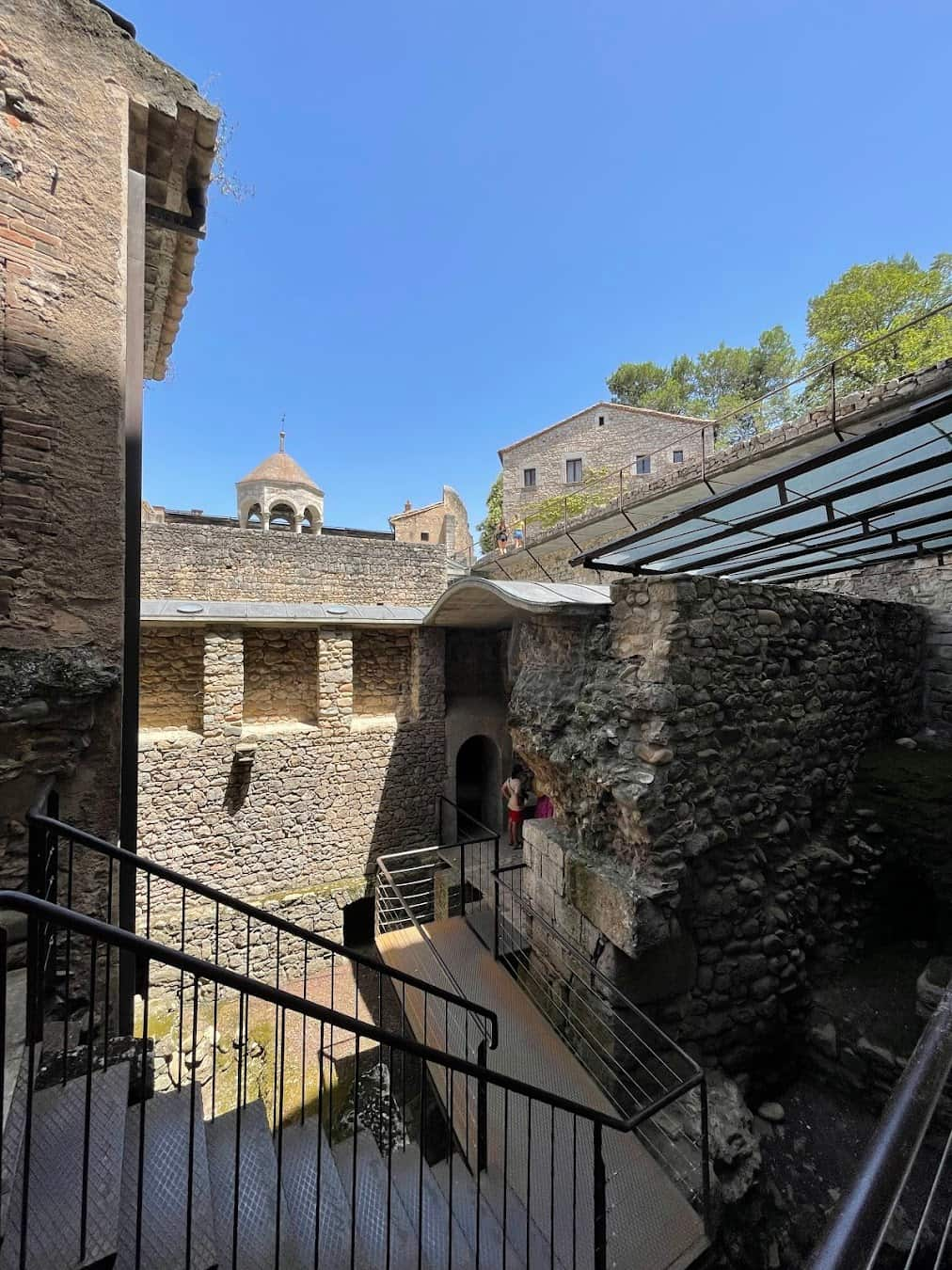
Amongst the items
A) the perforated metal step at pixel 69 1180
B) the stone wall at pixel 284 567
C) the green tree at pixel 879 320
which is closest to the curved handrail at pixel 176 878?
the perforated metal step at pixel 69 1180

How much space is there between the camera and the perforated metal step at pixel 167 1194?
1911 mm

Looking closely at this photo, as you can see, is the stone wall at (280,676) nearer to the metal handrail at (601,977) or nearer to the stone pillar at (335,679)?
the stone pillar at (335,679)

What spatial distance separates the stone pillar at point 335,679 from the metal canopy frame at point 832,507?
205 inches

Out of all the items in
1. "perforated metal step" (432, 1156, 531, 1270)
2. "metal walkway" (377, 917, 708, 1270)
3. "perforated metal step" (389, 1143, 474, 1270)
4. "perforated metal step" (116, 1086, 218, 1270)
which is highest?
"perforated metal step" (116, 1086, 218, 1270)

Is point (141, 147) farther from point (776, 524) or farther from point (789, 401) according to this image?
point (789, 401)

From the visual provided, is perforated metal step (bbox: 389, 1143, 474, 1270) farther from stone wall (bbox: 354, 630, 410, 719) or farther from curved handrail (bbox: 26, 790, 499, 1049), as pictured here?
stone wall (bbox: 354, 630, 410, 719)

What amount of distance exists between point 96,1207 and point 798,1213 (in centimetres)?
460

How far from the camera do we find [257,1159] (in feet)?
8.38

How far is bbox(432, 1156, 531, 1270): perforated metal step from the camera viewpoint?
2855 mm

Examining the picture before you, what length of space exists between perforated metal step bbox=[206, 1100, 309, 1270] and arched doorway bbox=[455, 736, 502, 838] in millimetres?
6950

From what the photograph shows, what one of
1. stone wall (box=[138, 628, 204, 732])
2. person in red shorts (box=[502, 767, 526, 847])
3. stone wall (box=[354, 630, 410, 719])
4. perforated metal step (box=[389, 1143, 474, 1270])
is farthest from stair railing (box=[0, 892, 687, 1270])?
stone wall (box=[354, 630, 410, 719])

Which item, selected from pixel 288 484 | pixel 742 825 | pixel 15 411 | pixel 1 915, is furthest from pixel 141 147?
pixel 288 484

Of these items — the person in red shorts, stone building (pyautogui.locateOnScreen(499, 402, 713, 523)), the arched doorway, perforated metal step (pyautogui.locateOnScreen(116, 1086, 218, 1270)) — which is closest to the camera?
perforated metal step (pyautogui.locateOnScreen(116, 1086, 218, 1270))

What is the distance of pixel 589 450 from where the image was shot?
23.9 m
